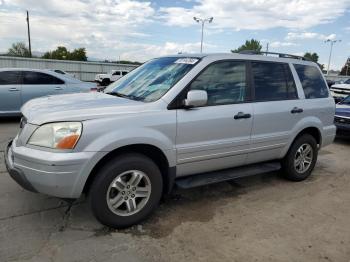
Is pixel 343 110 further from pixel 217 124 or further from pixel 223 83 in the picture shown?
pixel 217 124

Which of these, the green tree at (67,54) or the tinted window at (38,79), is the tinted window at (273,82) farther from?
the green tree at (67,54)

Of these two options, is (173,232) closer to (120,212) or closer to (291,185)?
(120,212)

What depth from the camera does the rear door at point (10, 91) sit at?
897 centimetres

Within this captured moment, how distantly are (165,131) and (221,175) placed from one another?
42.5 inches

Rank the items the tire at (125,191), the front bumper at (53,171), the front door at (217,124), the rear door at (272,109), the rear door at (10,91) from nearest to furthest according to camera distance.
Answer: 1. the front bumper at (53,171)
2. the tire at (125,191)
3. the front door at (217,124)
4. the rear door at (272,109)
5. the rear door at (10,91)

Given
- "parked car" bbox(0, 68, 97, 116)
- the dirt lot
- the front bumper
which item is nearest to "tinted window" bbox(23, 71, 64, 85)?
"parked car" bbox(0, 68, 97, 116)

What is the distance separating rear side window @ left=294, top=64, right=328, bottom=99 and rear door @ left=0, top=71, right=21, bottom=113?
7.25 m

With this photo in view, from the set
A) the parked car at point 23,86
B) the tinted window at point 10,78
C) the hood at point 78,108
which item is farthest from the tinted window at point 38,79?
the hood at point 78,108

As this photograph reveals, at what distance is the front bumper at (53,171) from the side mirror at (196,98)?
1129 mm

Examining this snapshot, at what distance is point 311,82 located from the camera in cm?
526

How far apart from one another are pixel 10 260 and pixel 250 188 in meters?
3.21

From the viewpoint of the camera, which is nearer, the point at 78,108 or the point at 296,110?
the point at 78,108

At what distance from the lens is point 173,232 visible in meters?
3.50

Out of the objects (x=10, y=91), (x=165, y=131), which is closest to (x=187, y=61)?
(x=165, y=131)
